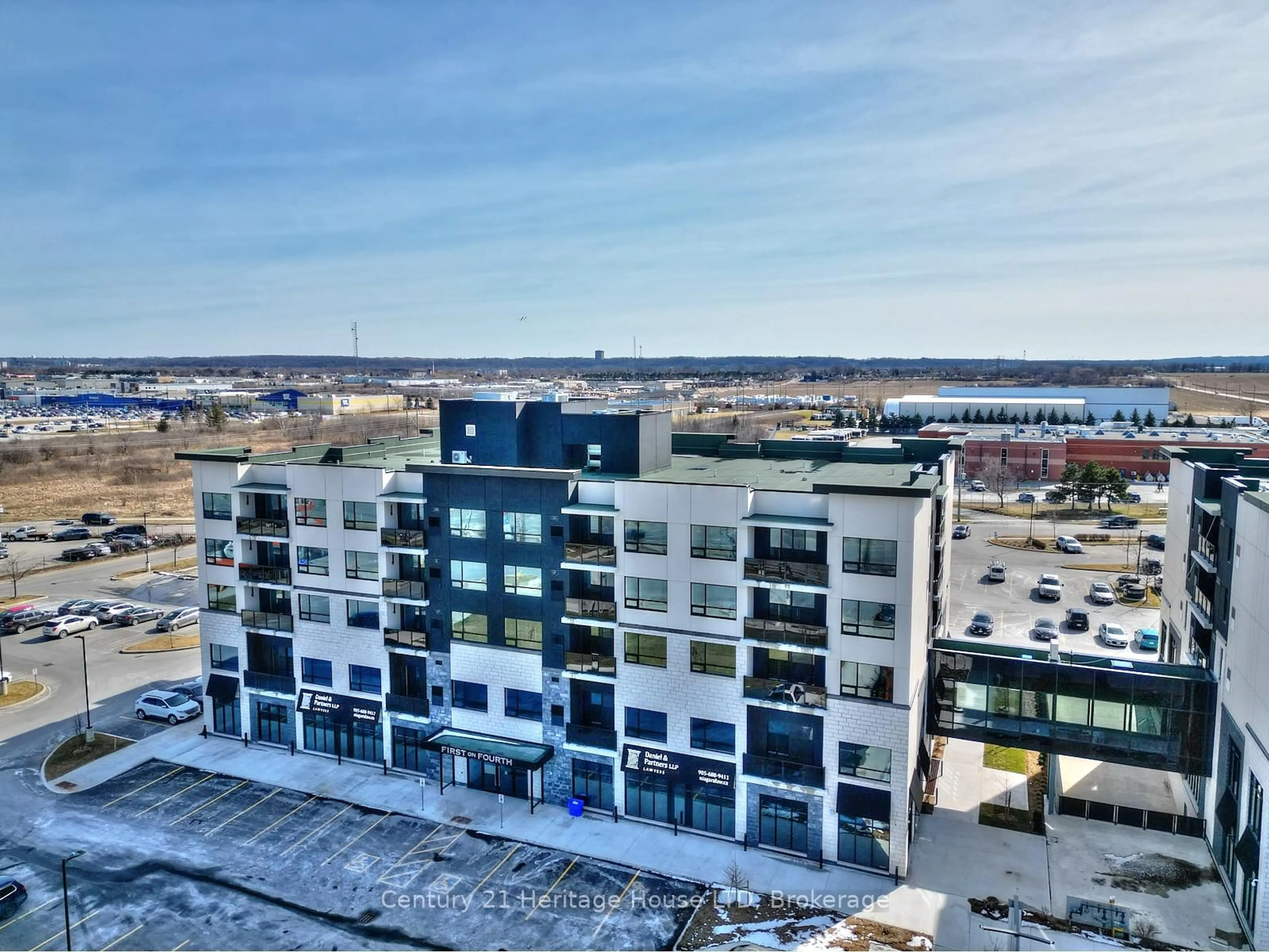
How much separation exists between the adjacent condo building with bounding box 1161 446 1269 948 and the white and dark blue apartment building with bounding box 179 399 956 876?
37.3 feet

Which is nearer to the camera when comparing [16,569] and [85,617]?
[85,617]

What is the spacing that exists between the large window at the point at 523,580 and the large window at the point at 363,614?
25.9ft

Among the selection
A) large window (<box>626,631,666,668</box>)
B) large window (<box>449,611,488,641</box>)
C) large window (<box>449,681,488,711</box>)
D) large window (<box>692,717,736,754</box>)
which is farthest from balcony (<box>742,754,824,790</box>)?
large window (<box>449,611,488,641</box>)

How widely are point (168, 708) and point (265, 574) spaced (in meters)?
12.1

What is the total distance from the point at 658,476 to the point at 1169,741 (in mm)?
25298

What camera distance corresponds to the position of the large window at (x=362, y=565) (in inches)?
1745

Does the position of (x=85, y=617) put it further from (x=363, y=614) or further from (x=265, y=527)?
(x=363, y=614)

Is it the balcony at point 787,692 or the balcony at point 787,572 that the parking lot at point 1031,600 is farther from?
the balcony at point 787,572

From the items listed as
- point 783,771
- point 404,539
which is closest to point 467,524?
point 404,539

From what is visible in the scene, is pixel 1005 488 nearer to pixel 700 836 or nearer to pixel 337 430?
pixel 700 836

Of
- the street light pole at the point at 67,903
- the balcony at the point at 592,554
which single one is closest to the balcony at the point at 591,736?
the balcony at the point at 592,554

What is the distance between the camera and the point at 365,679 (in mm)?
45031

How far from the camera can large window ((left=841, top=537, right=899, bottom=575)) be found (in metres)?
34.6

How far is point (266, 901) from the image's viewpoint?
3341 centimetres
